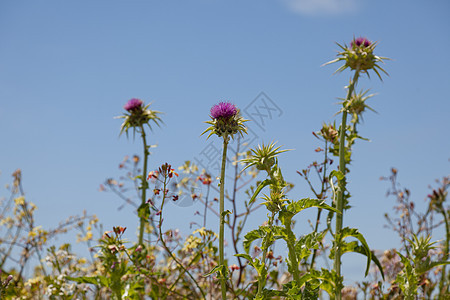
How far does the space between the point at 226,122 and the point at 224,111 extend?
102 mm

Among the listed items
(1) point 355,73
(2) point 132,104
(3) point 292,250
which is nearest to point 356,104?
(1) point 355,73

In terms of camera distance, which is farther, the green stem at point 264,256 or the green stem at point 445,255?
the green stem at point 445,255

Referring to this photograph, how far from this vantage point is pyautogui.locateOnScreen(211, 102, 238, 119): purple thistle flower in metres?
3.89

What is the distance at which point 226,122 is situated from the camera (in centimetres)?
390

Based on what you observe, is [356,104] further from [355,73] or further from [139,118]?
[139,118]

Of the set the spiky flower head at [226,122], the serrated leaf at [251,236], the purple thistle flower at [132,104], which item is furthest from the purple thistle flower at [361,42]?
the purple thistle flower at [132,104]

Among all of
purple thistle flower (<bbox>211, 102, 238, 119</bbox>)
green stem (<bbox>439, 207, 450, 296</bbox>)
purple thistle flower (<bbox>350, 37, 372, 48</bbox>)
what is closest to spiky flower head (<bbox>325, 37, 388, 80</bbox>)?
purple thistle flower (<bbox>350, 37, 372, 48</bbox>)

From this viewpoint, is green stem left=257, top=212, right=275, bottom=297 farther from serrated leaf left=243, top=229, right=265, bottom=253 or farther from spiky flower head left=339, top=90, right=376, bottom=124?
spiky flower head left=339, top=90, right=376, bottom=124

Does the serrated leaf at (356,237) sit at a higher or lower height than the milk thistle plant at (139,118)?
lower

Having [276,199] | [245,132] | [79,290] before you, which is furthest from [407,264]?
[79,290]

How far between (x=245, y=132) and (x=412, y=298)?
96.8 inches

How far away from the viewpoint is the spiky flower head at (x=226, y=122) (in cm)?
387

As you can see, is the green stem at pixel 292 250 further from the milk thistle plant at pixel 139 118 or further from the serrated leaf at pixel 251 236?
the milk thistle plant at pixel 139 118

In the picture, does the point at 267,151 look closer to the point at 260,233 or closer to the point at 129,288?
the point at 260,233
